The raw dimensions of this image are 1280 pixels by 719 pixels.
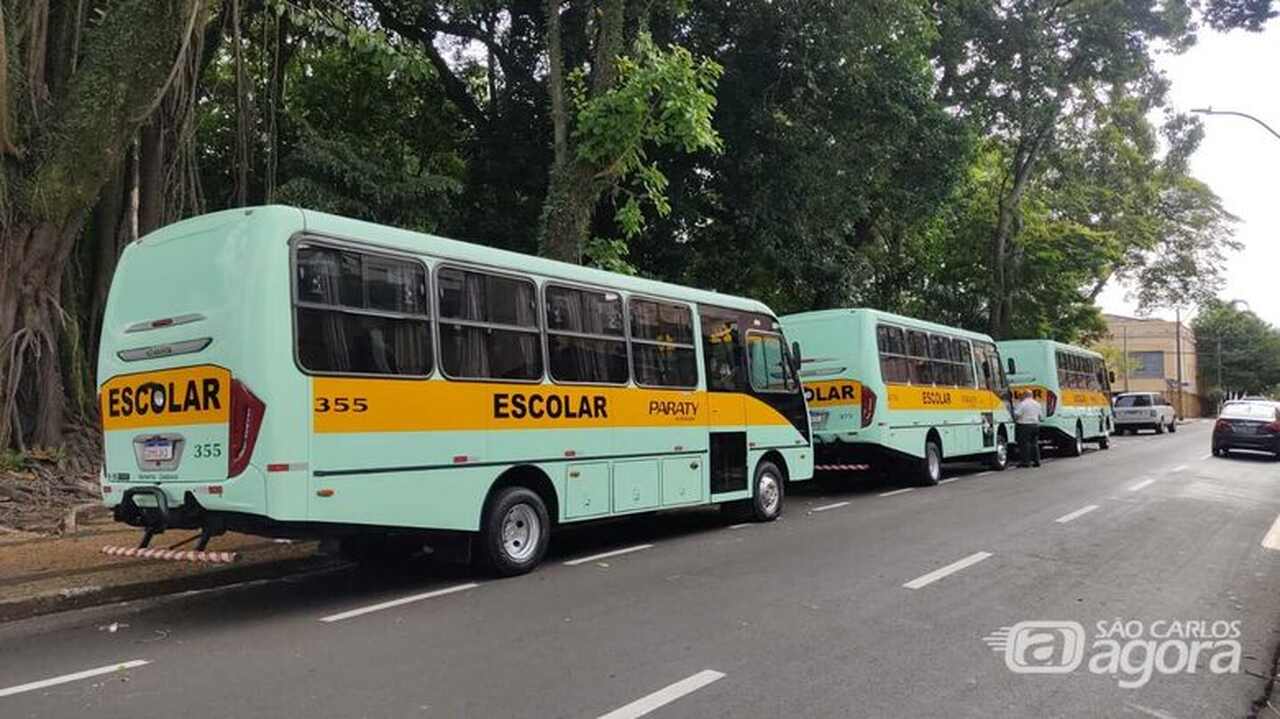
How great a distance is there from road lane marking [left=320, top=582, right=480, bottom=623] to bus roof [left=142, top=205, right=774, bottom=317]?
109 inches

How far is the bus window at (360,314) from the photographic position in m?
6.65

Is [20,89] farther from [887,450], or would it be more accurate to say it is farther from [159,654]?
[887,450]

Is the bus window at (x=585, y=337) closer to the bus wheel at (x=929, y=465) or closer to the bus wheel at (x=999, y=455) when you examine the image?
the bus wheel at (x=929, y=465)

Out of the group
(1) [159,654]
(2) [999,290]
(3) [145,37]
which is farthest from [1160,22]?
(1) [159,654]

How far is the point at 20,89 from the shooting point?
10.8 m

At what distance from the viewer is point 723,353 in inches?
445

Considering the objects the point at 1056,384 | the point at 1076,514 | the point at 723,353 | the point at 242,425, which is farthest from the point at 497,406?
the point at 1056,384

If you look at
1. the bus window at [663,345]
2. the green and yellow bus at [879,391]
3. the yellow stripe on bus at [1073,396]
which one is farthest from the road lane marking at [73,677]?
the yellow stripe on bus at [1073,396]

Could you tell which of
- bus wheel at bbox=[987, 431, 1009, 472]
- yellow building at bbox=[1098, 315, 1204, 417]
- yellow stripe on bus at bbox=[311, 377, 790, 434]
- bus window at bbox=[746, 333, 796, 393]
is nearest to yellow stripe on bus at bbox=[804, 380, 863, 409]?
bus window at bbox=[746, 333, 796, 393]

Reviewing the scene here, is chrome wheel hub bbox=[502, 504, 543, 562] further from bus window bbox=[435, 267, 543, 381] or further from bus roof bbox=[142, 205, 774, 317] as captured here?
bus roof bbox=[142, 205, 774, 317]

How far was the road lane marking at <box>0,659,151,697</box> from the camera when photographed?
5051 millimetres

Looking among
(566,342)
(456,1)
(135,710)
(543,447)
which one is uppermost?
(456,1)

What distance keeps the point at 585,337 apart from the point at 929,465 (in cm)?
936

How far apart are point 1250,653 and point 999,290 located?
84.7 feet
